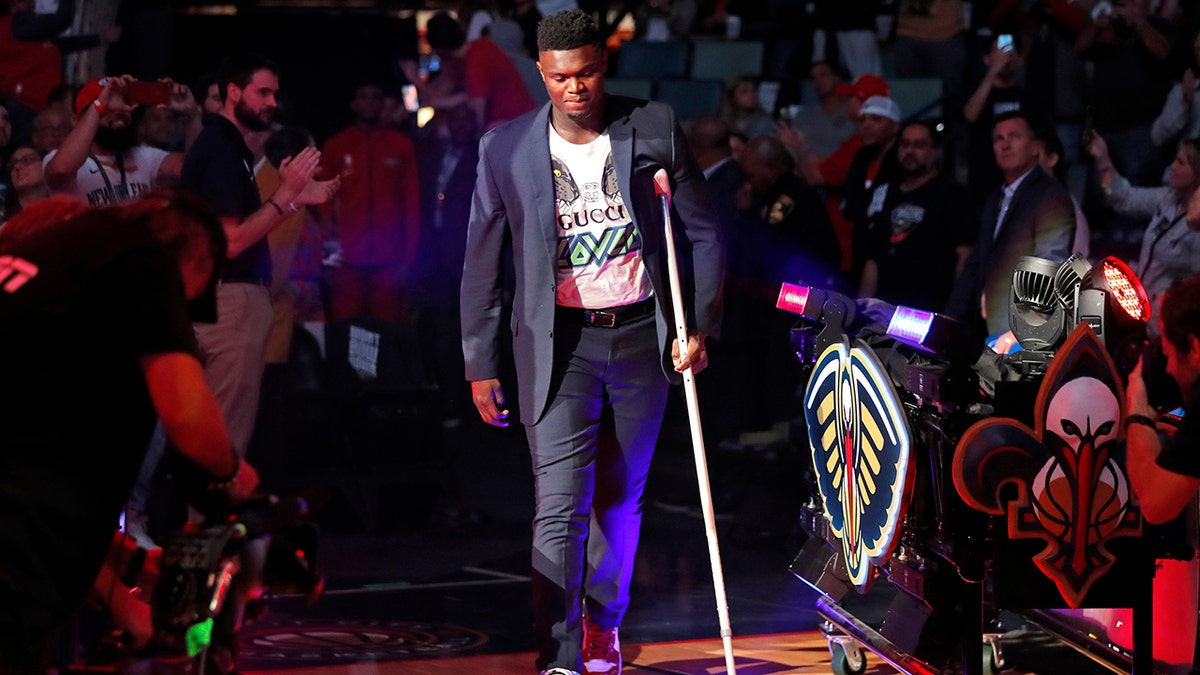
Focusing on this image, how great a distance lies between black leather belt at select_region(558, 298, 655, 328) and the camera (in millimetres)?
5000

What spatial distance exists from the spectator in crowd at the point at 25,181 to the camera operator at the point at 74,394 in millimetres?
4134

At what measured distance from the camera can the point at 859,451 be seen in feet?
16.1

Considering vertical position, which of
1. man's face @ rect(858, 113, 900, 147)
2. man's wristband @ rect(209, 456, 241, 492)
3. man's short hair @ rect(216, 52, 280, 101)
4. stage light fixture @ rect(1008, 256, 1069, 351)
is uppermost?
man's short hair @ rect(216, 52, 280, 101)

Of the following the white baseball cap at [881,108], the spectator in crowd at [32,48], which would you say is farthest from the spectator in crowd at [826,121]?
the spectator in crowd at [32,48]

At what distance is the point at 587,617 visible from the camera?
5223 millimetres

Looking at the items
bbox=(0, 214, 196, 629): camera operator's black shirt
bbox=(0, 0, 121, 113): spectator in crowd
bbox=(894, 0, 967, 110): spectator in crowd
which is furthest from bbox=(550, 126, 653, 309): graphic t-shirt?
bbox=(894, 0, 967, 110): spectator in crowd

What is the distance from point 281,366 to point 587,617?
3.94m

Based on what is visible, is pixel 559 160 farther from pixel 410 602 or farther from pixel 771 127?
pixel 771 127

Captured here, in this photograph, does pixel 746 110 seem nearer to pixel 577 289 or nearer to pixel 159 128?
pixel 159 128

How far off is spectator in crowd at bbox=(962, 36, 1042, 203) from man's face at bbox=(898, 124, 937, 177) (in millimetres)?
1741

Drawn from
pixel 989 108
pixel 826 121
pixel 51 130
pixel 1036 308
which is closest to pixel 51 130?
pixel 51 130

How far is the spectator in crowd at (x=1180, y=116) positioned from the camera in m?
10.4

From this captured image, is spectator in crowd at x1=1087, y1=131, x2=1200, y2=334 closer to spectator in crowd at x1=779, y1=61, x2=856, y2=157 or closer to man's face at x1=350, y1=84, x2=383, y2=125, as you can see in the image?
spectator in crowd at x1=779, y1=61, x2=856, y2=157

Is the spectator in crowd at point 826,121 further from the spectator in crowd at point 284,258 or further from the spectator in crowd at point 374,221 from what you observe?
the spectator in crowd at point 284,258
